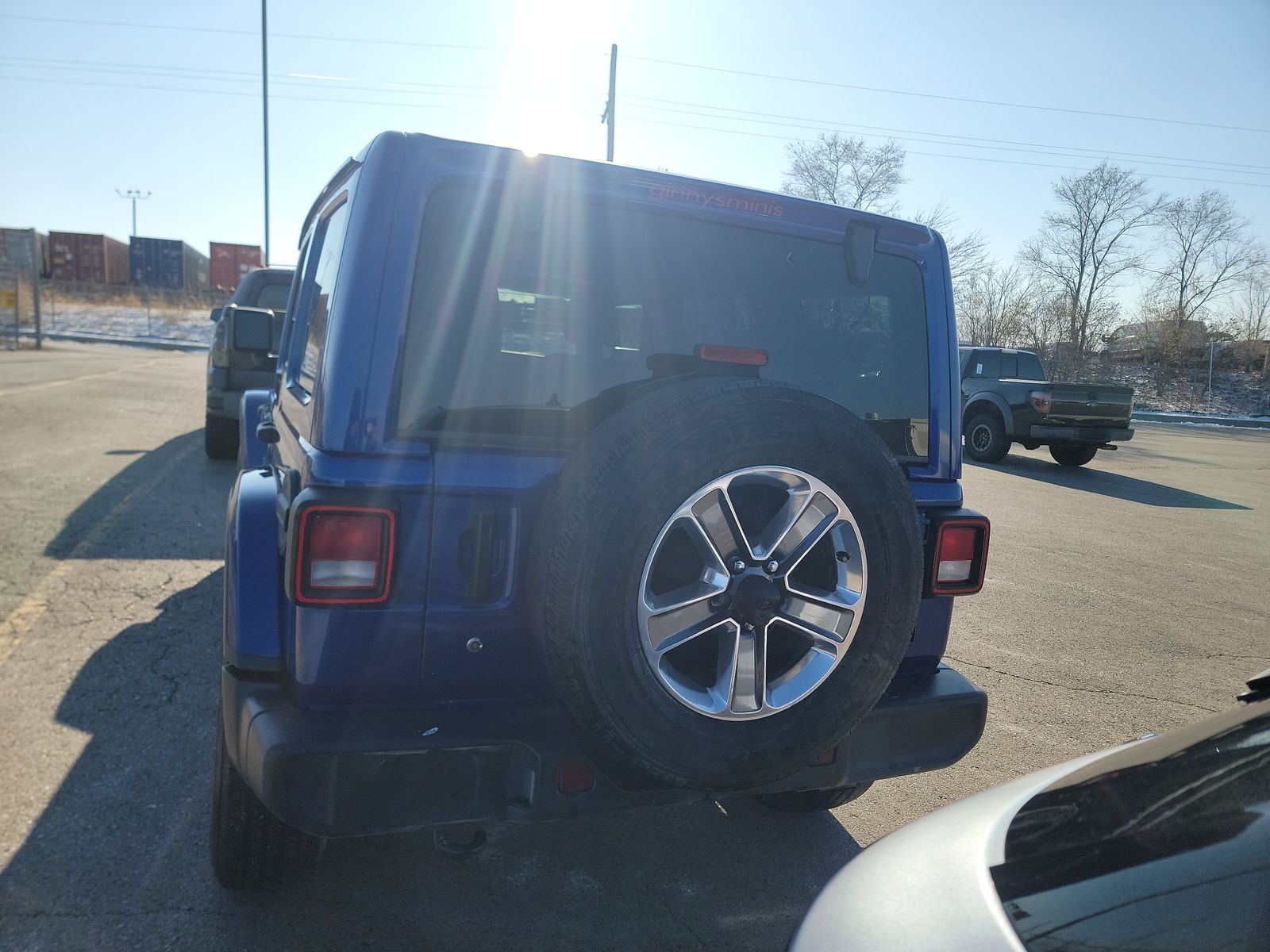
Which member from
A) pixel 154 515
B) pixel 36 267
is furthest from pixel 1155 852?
pixel 36 267

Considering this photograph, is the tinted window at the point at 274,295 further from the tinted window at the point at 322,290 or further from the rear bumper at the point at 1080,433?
the rear bumper at the point at 1080,433

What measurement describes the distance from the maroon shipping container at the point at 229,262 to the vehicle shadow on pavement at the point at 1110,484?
4775 centimetres

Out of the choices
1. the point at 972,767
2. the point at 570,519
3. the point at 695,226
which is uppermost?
the point at 695,226

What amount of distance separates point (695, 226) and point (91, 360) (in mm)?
24085

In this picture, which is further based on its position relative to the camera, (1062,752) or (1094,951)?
(1062,752)

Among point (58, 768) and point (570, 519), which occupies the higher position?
point (570, 519)

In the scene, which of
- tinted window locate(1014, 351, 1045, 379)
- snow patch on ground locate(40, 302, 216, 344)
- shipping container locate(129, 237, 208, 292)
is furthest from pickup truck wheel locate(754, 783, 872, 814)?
shipping container locate(129, 237, 208, 292)

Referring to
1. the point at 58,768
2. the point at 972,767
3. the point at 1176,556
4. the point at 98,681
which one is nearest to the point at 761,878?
the point at 972,767

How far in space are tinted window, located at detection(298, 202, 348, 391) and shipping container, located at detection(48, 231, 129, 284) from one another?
65489mm

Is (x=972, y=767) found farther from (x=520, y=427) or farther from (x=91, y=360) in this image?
(x=91, y=360)

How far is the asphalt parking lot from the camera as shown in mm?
2471

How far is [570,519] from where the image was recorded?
6.43 ft

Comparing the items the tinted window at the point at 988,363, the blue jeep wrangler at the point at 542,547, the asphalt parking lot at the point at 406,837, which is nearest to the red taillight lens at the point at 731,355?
the blue jeep wrangler at the point at 542,547

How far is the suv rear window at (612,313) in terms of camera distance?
2215 mm
